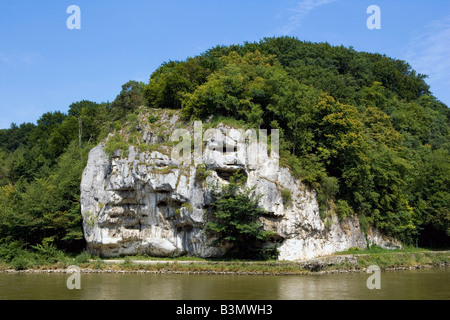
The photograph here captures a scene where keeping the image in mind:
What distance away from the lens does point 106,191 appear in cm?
4112

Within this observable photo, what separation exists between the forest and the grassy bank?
1913 mm

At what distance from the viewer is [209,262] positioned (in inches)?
1441

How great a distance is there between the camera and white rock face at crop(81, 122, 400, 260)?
37.6m

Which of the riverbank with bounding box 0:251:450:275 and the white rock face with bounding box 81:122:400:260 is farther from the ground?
the white rock face with bounding box 81:122:400:260

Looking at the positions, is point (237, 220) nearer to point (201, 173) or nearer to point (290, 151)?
point (201, 173)

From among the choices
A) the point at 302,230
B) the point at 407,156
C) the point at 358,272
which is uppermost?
the point at 407,156

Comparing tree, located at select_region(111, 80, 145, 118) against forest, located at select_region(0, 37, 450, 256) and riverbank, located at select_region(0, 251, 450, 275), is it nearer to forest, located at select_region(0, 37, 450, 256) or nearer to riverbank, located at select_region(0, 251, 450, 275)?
forest, located at select_region(0, 37, 450, 256)

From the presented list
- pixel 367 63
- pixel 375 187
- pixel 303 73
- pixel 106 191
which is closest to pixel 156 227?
pixel 106 191

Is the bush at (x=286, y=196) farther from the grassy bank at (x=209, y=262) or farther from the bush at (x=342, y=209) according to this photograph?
the bush at (x=342, y=209)

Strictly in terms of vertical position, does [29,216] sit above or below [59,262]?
above

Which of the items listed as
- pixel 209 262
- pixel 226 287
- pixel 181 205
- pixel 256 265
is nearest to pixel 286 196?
pixel 256 265

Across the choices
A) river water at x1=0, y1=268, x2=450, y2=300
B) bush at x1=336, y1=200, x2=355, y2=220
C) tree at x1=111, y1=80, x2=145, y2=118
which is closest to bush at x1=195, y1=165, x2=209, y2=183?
river water at x1=0, y1=268, x2=450, y2=300

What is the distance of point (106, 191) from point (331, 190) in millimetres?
21332

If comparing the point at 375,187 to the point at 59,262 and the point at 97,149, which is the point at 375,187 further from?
the point at 59,262
